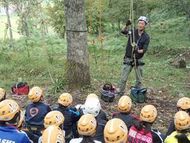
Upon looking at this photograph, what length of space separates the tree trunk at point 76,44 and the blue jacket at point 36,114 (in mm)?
3289

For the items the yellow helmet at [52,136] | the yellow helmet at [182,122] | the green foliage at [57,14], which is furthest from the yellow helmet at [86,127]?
the green foliage at [57,14]

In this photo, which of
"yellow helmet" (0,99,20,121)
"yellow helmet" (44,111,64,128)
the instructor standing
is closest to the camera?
"yellow helmet" (0,99,20,121)

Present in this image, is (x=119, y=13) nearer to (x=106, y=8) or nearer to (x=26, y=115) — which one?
(x=106, y=8)

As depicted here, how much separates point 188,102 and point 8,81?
782 cm

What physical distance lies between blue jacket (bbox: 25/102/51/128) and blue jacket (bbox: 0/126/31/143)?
2.07m

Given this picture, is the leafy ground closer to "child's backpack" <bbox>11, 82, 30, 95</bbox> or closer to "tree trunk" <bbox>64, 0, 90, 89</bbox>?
"tree trunk" <bbox>64, 0, 90, 89</bbox>

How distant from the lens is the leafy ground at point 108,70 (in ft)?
36.8

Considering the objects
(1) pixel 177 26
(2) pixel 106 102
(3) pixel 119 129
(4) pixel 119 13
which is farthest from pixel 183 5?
(3) pixel 119 129

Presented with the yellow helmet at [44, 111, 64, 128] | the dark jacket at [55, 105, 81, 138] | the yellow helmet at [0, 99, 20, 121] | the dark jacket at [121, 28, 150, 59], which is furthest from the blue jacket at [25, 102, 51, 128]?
the dark jacket at [121, 28, 150, 59]

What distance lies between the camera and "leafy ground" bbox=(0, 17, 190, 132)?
11211mm

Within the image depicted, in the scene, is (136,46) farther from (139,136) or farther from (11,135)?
(11,135)

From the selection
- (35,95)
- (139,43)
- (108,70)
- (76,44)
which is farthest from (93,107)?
(108,70)

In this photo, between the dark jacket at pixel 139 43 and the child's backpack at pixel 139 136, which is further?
the dark jacket at pixel 139 43

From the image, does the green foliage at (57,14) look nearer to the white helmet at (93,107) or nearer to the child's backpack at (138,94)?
the child's backpack at (138,94)
